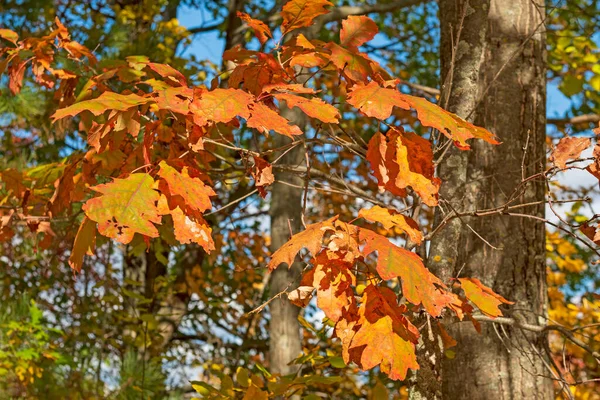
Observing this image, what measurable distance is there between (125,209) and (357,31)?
28.6 inches

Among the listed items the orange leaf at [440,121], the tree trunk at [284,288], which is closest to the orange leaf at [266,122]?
the orange leaf at [440,121]

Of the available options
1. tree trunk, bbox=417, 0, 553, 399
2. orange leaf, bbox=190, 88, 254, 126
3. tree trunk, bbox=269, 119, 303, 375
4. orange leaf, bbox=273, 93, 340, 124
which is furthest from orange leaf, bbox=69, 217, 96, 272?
tree trunk, bbox=269, 119, 303, 375

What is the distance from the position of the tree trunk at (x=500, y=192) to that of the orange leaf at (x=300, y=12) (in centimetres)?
52

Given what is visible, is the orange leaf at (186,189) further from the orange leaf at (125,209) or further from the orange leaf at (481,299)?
the orange leaf at (481,299)

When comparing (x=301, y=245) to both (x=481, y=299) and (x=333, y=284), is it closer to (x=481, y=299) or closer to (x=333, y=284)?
(x=333, y=284)

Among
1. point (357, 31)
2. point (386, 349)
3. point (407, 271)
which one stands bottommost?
point (386, 349)

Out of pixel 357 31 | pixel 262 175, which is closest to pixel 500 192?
pixel 357 31

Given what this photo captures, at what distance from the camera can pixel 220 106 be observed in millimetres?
1287

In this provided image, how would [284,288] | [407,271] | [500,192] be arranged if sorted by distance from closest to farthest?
[407,271] < [500,192] < [284,288]

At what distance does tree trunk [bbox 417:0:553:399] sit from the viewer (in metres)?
1.97

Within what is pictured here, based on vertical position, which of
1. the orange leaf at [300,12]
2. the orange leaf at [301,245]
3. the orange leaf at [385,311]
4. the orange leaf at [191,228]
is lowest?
the orange leaf at [385,311]

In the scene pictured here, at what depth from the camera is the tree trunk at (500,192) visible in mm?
1966

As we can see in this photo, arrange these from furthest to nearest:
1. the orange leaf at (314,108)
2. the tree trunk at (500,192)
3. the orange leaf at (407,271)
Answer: the tree trunk at (500,192) → the orange leaf at (314,108) → the orange leaf at (407,271)

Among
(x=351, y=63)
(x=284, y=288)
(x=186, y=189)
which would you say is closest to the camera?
(x=186, y=189)
